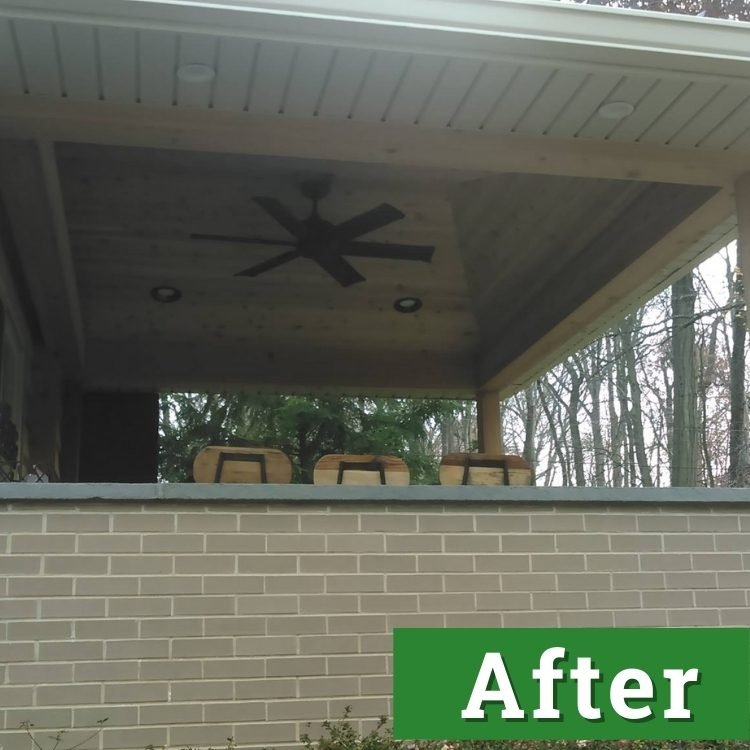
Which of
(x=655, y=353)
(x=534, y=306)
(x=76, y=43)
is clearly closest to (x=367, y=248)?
(x=534, y=306)

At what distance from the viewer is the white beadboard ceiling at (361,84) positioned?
3.25 meters

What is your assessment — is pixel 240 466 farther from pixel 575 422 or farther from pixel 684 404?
pixel 575 422

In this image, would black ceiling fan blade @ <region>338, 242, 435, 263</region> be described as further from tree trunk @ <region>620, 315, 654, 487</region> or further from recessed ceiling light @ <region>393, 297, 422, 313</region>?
tree trunk @ <region>620, 315, 654, 487</region>

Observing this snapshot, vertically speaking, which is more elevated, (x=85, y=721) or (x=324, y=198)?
(x=324, y=198)

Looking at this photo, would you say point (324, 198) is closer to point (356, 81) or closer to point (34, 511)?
point (356, 81)

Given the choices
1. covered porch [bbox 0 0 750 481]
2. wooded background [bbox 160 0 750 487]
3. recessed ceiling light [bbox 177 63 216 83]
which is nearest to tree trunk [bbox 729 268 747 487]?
wooded background [bbox 160 0 750 487]

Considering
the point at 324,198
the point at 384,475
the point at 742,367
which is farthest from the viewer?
the point at 742,367

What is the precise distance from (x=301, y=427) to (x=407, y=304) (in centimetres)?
570

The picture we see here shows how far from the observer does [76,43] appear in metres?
3.22

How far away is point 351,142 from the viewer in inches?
152

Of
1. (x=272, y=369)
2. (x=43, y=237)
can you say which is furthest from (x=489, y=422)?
(x=43, y=237)

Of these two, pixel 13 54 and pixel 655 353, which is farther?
pixel 655 353

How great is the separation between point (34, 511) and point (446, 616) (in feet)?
Answer: 5.00

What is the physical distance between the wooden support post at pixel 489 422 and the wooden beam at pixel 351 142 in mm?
3640
